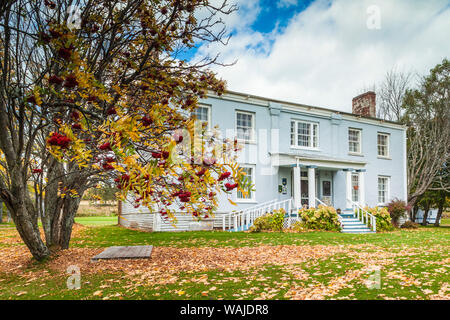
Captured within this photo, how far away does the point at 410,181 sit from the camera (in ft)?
77.5

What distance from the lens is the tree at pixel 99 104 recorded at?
3.47 meters

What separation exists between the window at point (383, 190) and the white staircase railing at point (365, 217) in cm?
516

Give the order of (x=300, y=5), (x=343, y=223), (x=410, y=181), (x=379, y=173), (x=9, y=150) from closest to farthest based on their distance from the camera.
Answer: (x=9, y=150)
(x=300, y=5)
(x=343, y=223)
(x=379, y=173)
(x=410, y=181)

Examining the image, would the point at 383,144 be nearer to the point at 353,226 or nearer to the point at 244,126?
the point at 353,226

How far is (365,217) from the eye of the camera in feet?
55.0

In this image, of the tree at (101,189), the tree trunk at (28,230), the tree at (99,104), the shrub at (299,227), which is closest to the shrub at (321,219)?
the shrub at (299,227)

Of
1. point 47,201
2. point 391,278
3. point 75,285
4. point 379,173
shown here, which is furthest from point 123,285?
point 379,173

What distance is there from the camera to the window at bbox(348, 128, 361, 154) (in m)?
21.2

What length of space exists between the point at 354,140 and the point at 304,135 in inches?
161

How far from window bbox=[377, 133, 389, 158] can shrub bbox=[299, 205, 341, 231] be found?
9.26 metres

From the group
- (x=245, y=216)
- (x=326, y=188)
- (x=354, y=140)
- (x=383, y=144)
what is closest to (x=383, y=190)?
(x=383, y=144)

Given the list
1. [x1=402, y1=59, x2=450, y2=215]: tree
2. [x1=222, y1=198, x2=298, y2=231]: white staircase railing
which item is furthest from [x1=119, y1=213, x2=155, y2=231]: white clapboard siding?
[x1=402, y1=59, x2=450, y2=215]: tree
